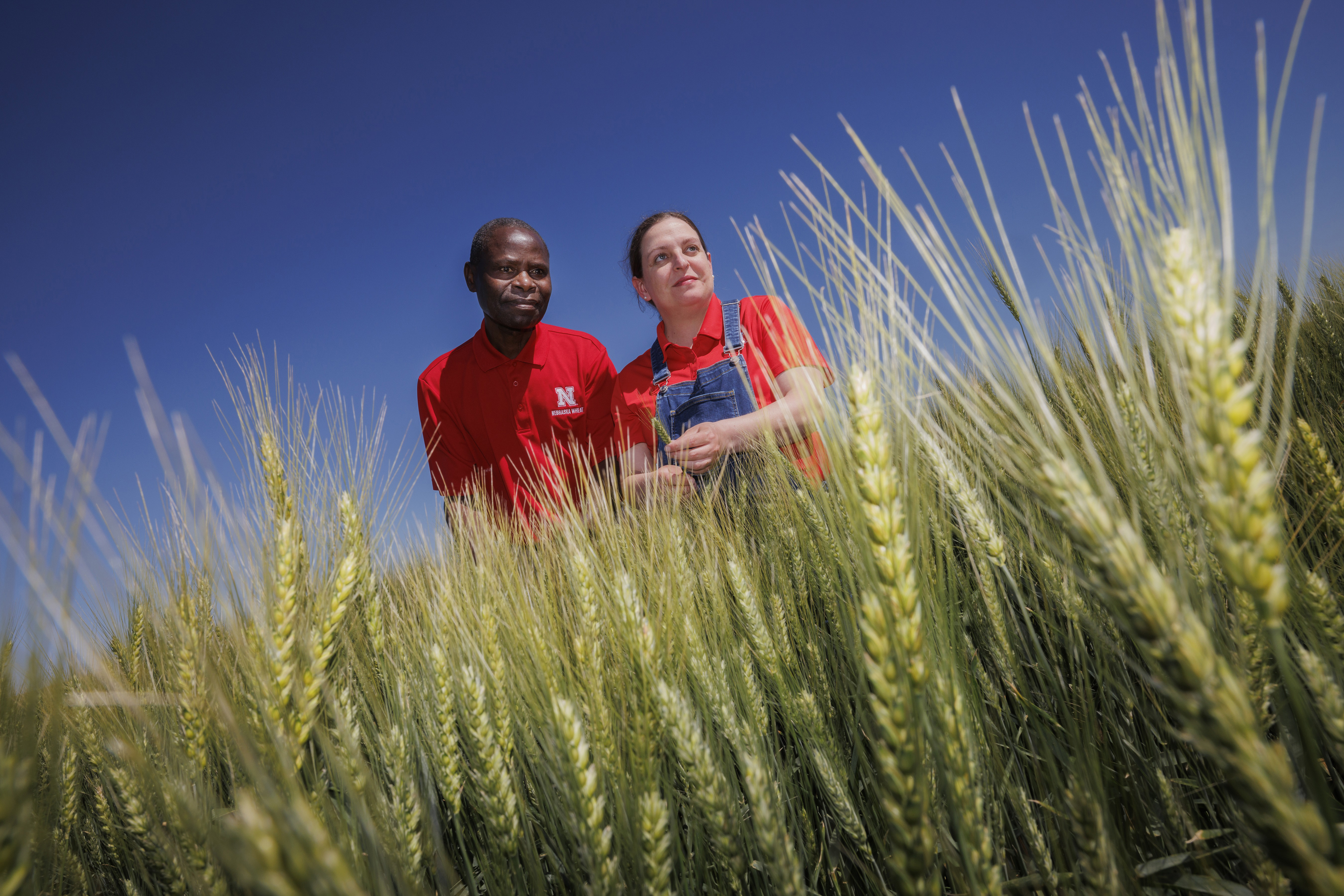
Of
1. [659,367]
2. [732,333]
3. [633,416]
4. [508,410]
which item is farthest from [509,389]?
[732,333]

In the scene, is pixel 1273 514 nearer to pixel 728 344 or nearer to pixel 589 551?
pixel 589 551

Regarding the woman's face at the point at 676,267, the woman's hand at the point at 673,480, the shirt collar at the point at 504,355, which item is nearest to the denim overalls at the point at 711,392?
the woman's face at the point at 676,267

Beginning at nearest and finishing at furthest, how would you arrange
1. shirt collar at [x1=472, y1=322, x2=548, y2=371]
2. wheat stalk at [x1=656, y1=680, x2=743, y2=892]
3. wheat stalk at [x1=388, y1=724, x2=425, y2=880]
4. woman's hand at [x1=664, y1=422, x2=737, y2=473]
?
wheat stalk at [x1=656, y1=680, x2=743, y2=892]
wheat stalk at [x1=388, y1=724, x2=425, y2=880]
woman's hand at [x1=664, y1=422, x2=737, y2=473]
shirt collar at [x1=472, y1=322, x2=548, y2=371]

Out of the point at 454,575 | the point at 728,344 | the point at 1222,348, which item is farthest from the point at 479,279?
the point at 1222,348

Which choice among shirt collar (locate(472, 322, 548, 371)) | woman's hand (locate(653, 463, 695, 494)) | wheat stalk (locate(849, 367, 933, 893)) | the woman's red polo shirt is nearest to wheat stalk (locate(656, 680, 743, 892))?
wheat stalk (locate(849, 367, 933, 893))

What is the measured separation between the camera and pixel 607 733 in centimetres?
85

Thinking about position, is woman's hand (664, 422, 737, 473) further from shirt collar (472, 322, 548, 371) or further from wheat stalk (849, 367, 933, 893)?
wheat stalk (849, 367, 933, 893)

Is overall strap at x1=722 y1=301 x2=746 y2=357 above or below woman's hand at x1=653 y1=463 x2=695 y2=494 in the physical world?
above

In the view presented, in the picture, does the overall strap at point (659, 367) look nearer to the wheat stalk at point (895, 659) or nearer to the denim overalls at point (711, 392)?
the denim overalls at point (711, 392)

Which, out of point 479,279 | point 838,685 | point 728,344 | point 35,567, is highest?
point 479,279

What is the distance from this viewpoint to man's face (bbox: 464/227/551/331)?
3.12m

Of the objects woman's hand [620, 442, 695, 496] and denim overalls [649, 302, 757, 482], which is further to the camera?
denim overalls [649, 302, 757, 482]

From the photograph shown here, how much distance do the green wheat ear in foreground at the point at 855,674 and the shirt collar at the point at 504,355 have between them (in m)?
1.86

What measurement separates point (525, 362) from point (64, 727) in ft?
7.69
